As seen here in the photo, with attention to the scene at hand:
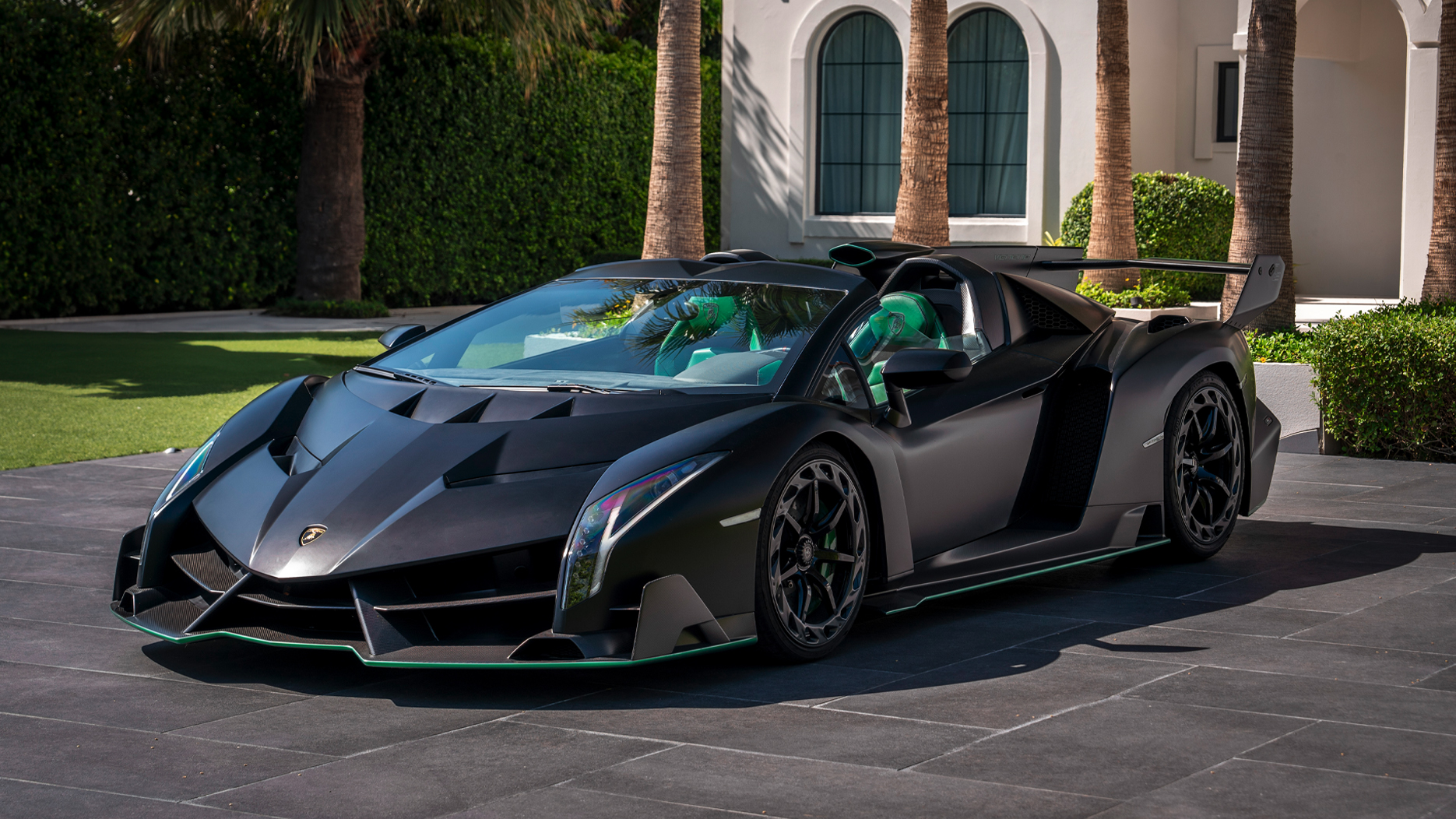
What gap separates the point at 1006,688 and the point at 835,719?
1.97 feet

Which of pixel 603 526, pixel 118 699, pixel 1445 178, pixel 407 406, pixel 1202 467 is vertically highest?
pixel 1445 178

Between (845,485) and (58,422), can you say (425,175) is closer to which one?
(58,422)

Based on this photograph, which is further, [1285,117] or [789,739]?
[1285,117]

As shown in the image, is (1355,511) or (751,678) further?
(1355,511)

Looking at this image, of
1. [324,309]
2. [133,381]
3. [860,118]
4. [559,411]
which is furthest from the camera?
[860,118]

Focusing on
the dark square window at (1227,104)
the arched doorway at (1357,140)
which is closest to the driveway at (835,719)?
the dark square window at (1227,104)

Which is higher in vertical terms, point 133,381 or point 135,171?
point 135,171

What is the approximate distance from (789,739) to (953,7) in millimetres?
16616

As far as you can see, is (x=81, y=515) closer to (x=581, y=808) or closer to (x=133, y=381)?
(x=581, y=808)

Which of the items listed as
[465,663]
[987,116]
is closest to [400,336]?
[465,663]

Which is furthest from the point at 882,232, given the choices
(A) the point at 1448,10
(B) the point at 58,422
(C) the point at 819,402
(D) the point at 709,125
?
(C) the point at 819,402

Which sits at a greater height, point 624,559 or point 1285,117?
point 1285,117

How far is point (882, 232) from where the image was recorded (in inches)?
792

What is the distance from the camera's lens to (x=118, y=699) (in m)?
4.38
